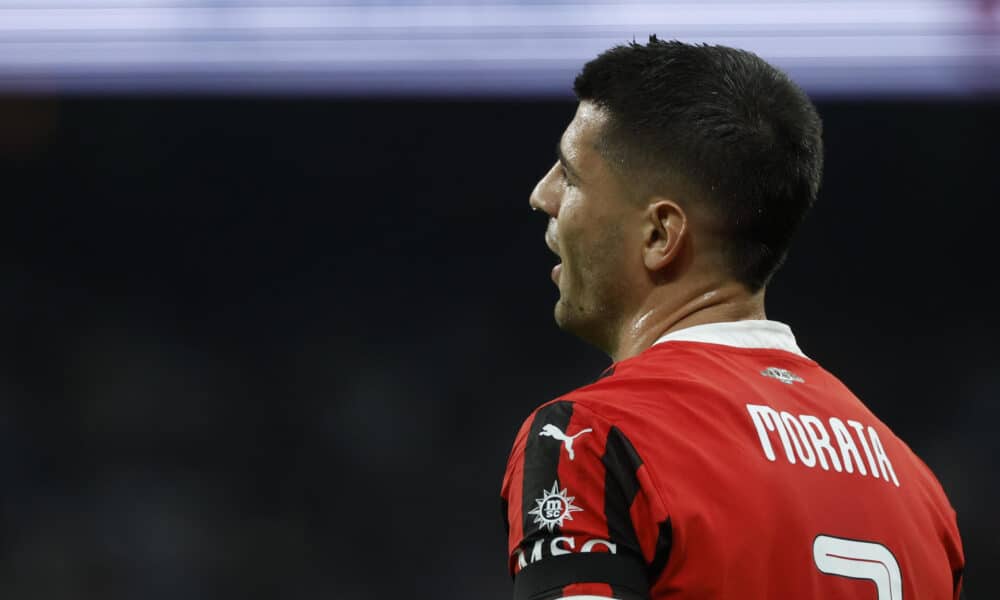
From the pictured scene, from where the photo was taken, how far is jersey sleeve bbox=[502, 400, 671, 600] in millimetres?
906

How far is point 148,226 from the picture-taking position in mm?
5152

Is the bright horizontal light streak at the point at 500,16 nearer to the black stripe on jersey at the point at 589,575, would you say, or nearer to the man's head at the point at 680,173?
the man's head at the point at 680,173

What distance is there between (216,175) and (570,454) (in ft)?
14.6

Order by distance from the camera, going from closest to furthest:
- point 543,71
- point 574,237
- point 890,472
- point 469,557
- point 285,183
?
1. point 890,472
2. point 574,237
3. point 543,71
4. point 469,557
5. point 285,183

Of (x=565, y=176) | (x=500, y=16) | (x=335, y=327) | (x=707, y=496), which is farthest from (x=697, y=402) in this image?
(x=335, y=327)

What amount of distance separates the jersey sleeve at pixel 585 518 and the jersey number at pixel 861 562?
0.15 meters

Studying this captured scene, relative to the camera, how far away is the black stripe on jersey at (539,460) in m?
0.94

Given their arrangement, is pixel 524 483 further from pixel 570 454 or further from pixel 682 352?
pixel 682 352

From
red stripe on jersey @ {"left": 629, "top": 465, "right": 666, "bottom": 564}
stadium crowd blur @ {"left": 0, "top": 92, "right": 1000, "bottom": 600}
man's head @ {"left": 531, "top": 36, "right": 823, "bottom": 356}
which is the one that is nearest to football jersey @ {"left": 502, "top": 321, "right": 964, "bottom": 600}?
red stripe on jersey @ {"left": 629, "top": 465, "right": 666, "bottom": 564}

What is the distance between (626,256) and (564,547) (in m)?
0.36

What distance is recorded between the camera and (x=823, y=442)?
104 centimetres

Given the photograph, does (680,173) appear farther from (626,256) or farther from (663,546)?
(663,546)

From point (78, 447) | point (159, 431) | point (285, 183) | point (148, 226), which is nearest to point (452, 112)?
point (285, 183)

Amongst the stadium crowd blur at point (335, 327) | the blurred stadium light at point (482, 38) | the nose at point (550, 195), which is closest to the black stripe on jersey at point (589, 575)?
the nose at point (550, 195)
